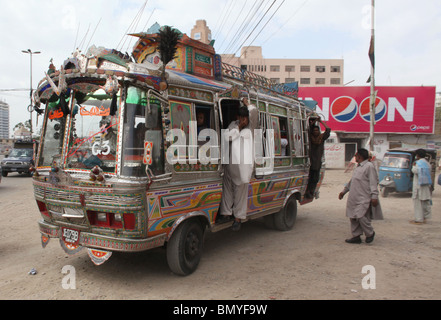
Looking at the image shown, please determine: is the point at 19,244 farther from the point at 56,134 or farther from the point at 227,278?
the point at 227,278

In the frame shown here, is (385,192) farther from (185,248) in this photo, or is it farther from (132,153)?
(132,153)

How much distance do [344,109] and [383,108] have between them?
2.98 meters

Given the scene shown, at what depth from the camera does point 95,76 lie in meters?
3.96

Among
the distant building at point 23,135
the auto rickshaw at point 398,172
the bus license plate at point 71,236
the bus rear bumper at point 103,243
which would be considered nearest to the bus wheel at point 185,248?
the bus rear bumper at point 103,243

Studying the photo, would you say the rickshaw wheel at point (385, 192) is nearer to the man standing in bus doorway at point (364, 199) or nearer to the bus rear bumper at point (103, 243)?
the man standing in bus doorway at point (364, 199)

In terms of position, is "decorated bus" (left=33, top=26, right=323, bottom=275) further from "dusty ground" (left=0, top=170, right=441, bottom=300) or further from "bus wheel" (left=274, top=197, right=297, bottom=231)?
"bus wheel" (left=274, top=197, right=297, bottom=231)

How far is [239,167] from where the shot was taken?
16.8 feet

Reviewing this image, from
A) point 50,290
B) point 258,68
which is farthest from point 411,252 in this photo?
point 258,68

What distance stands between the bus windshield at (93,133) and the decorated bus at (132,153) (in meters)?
0.01

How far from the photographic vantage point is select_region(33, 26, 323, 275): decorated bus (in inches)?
149

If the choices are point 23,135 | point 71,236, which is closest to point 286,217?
point 71,236

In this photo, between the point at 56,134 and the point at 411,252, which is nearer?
the point at 56,134

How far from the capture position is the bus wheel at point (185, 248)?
4332mm
